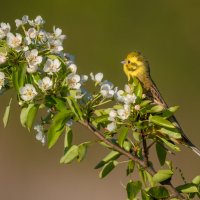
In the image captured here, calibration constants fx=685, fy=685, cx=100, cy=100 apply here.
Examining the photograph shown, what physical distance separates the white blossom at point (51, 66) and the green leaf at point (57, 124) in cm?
16

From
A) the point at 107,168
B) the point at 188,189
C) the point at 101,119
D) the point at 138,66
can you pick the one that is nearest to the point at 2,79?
the point at 101,119

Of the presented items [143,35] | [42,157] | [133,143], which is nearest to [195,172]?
[42,157]

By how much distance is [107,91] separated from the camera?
8.39 ft

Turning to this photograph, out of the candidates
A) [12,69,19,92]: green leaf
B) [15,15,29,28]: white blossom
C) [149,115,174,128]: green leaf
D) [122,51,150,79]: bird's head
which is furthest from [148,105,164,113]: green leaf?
[122,51,150,79]: bird's head

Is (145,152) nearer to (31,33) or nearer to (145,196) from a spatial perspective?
(145,196)

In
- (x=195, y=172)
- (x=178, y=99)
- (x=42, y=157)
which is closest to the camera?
(x=195, y=172)

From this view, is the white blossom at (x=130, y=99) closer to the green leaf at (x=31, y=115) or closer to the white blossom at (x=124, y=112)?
the white blossom at (x=124, y=112)

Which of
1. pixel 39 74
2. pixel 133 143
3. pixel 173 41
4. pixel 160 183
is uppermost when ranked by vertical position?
pixel 173 41

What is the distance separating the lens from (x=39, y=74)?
2.46 metres

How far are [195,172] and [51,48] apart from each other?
726 cm

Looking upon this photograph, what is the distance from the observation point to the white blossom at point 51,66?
7.89ft

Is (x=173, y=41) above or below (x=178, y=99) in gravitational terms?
above

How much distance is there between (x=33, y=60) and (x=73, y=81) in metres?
0.16

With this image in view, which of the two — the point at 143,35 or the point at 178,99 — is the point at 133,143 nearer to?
the point at 178,99
